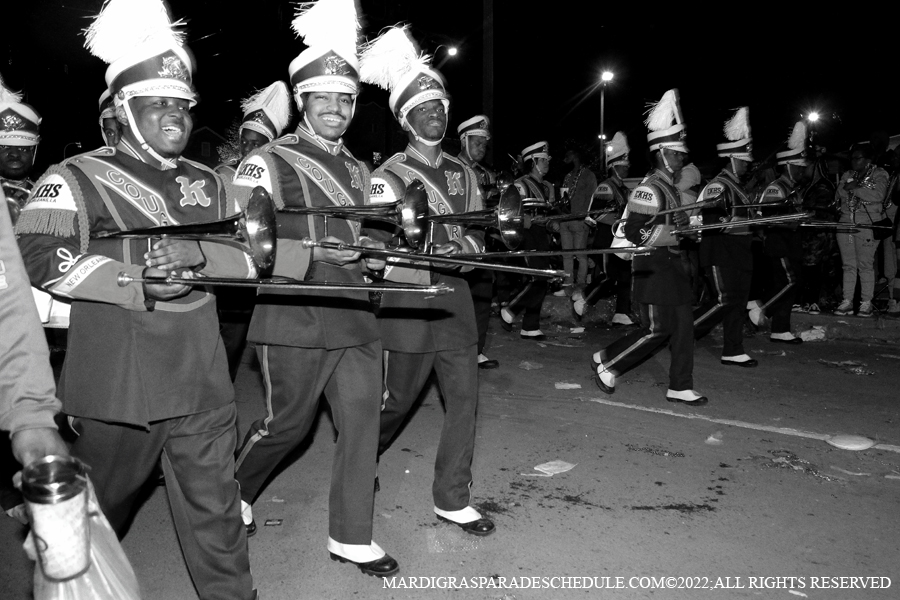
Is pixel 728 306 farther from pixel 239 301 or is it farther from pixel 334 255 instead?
pixel 334 255

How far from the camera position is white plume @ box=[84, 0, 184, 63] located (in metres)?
2.86

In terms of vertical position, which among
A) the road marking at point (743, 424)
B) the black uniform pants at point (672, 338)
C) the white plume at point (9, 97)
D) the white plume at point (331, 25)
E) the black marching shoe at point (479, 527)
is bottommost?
the road marking at point (743, 424)

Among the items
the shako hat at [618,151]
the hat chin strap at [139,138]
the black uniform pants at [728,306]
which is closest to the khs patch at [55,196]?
the hat chin strap at [139,138]

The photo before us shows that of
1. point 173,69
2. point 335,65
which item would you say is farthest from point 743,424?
point 173,69

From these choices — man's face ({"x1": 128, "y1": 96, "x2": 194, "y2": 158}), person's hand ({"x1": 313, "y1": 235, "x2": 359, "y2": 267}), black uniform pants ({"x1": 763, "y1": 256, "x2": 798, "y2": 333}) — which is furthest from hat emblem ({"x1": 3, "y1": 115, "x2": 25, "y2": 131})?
black uniform pants ({"x1": 763, "y1": 256, "x2": 798, "y2": 333})

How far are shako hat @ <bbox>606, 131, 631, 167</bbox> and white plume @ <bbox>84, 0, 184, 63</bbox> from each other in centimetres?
885

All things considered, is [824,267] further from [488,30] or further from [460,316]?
[460,316]

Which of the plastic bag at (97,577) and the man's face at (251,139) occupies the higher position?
the man's face at (251,139)

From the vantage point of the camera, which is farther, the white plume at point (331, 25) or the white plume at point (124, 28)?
the white plume at point (331, 25)

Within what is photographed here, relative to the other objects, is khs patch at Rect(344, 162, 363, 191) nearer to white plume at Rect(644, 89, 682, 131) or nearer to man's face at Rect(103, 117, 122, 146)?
man's face at Rect(103, 117, 122, 146)

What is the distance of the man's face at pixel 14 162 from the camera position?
5648 millimetres

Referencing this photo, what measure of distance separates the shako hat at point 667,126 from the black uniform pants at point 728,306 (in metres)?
1.72

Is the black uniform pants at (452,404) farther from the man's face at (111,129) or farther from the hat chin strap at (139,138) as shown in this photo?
the man's face at (111,129)

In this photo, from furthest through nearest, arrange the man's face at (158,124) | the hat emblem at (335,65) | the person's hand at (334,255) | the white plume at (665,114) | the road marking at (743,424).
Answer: the white plume at (665,114) → the road marking at (743,424) → the hat emblem at (335,65) → the person's hand at (334,255) → the man's face at (158,124)
